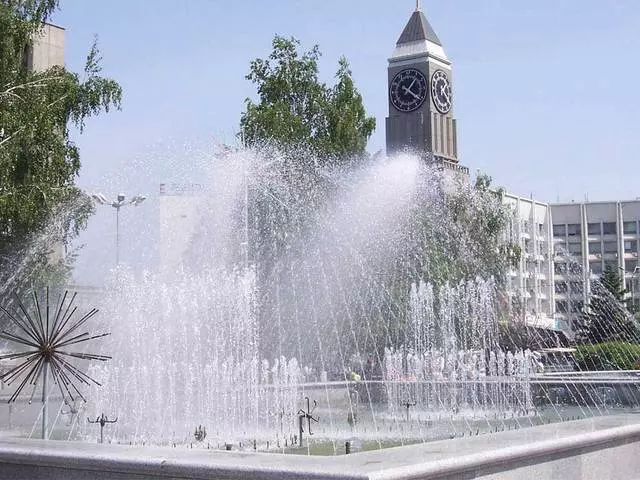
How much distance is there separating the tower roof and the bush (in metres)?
54.5

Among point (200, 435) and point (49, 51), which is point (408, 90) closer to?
point (49, 51)

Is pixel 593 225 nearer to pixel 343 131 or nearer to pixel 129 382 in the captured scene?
pixel 343 131

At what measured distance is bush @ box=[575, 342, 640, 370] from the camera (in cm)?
2919

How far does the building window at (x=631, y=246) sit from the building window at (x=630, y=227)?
43.3 inches

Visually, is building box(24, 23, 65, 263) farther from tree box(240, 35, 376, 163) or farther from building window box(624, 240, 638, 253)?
building window box(624, 240, 638, 253)

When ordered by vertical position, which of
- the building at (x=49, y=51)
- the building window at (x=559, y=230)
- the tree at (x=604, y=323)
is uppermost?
the building window at (x=559, y=230)

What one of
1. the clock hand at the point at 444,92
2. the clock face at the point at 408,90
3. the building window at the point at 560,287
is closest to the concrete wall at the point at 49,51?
the clock face at the point at 408,90

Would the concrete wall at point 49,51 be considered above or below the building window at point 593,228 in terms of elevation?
below

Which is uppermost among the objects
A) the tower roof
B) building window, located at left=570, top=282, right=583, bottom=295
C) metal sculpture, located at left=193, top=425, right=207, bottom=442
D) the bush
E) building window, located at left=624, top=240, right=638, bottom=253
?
the tower roof

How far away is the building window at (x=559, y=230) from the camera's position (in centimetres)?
11012

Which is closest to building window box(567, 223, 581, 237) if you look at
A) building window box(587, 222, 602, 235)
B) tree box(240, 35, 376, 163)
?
building window box(587, 222, 602, 235)

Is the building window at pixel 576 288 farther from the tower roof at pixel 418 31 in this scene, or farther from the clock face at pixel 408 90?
the tower roof at pixel 418 31

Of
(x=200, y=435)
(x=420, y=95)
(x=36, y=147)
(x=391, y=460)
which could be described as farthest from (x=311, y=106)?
(x=420, y=95)

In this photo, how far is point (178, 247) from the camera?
3098 centimetres
